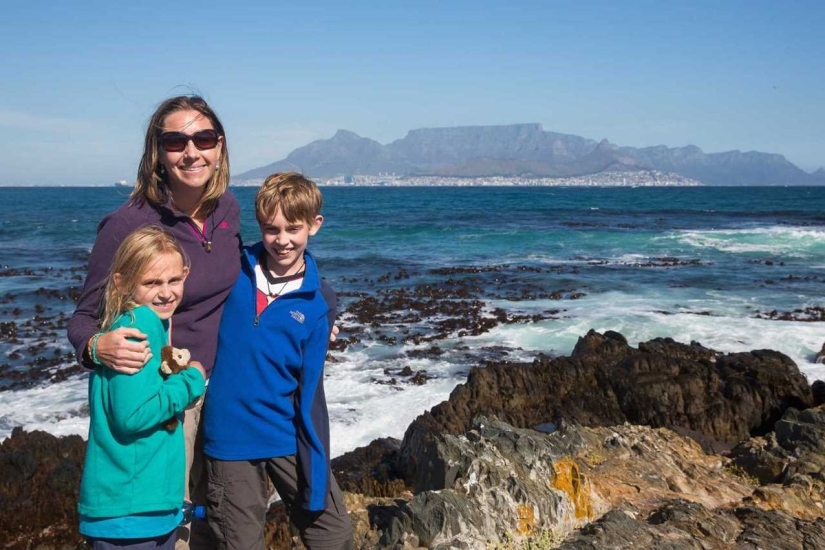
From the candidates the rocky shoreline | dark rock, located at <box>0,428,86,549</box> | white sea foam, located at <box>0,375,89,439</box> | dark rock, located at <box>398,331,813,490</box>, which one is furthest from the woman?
white sea foam, located at <box>0,375,89,439</box>

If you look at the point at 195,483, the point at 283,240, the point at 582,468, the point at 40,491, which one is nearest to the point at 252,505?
the point at 195,483

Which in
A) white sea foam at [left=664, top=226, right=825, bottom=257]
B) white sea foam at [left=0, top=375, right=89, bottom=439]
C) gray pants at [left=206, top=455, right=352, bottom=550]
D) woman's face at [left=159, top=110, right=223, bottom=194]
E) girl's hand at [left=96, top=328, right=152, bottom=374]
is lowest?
white sea foam at [left=0, top=375, right=89, bottom=439]

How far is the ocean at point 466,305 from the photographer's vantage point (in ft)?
36.7

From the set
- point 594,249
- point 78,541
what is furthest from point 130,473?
point 594,249

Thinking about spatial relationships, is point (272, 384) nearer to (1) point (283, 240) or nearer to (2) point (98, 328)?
(1) point (283, 240)

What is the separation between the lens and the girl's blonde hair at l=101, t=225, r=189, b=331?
A: 8.87 feet

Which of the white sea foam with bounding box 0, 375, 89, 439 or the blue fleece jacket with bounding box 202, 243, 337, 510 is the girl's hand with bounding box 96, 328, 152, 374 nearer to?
the blue fleece jacket with bounding box 202, 243, 337, 510

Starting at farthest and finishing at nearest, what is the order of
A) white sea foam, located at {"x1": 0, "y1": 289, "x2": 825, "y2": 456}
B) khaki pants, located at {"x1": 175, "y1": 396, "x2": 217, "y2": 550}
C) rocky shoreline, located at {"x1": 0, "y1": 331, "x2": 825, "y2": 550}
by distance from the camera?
white sea foam, located at {"x1": 0, "y1": 289, "x2": 825, "y2": 456}
rocky shoreline, located at {"x1": 0, "y1": 331, "x2": 825, "y2": 550}
khaki pants, located at {"x1": 175, "y1": 396, "x2": 217, "y2": 550}

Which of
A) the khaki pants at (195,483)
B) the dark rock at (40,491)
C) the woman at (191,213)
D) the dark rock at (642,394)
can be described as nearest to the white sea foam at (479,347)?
the dark rock at (642,394)

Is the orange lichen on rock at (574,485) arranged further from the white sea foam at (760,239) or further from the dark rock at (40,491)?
the white sea foam at (760,239)

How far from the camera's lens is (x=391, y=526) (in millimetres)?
4379

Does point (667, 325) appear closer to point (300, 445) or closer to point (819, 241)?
point (300, 445)

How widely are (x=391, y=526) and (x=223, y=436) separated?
1.71 m

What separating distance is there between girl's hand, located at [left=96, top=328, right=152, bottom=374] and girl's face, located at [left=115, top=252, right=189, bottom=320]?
25cm
